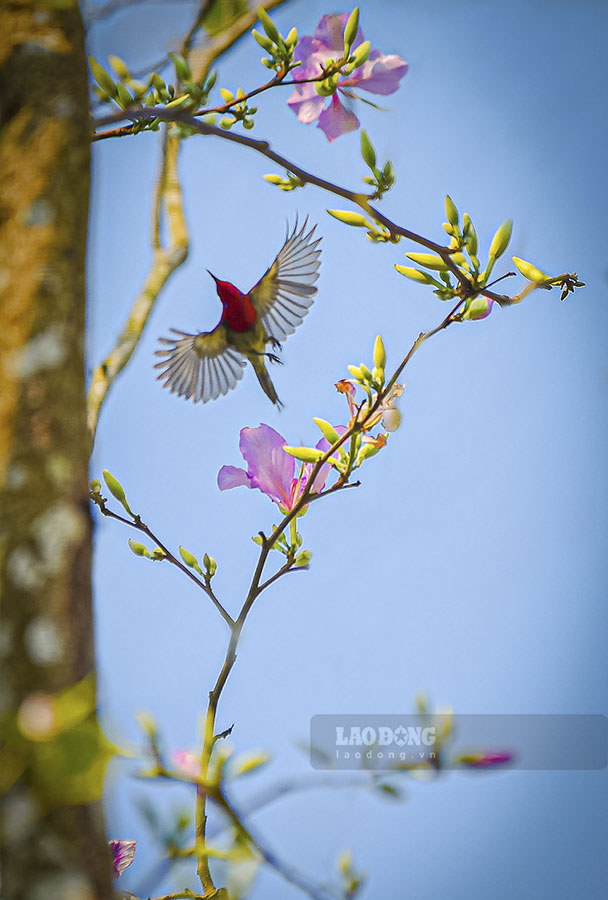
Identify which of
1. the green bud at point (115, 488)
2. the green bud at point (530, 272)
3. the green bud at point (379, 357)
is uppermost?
the green bud at point (530, 272)

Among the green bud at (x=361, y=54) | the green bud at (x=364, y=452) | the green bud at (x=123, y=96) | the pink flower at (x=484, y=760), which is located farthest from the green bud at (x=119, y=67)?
the pink flower at (x=484, y=760)

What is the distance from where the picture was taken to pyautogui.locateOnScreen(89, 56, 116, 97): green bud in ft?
1.48

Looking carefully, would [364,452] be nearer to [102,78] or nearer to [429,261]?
[429,261]


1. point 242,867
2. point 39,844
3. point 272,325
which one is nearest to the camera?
point 39,844

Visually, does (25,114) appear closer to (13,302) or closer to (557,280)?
(13,302)

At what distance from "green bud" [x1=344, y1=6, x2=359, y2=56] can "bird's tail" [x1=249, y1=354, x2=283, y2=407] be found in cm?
24

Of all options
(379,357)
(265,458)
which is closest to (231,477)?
(265,458)

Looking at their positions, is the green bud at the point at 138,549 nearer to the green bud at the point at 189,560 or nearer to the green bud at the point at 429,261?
the green bud at the point at 189,560

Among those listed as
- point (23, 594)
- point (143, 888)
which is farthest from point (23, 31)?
point (143, 888)

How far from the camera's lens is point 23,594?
0.18 meters

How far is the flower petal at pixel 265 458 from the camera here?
476mm

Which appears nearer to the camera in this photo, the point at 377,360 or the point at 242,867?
the point at 242,867

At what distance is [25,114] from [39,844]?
198 millimetres

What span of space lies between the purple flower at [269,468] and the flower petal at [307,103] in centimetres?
23
